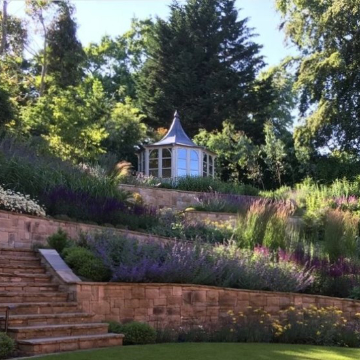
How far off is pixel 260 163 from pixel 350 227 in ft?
46.8

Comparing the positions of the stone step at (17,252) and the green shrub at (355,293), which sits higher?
the stone step at (17,252)

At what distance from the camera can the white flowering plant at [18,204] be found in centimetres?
981

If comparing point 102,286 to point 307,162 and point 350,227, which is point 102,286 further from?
point 307,162

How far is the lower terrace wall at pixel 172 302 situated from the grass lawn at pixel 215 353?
115 centimetres

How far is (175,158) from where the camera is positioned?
22.0 metres

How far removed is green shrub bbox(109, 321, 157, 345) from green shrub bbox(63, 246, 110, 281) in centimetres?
99

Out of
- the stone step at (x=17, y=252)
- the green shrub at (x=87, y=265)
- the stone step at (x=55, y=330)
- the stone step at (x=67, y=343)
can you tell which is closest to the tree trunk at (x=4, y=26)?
the stone step at (x=17, y=252)

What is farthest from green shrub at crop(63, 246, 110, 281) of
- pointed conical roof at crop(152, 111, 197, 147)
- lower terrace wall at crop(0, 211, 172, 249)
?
pointed conical roof at crop(152, 111, 197, 147)

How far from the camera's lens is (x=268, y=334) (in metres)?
7.85

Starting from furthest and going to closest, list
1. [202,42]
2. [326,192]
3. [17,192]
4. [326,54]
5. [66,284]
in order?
[202,42] → [326,54] → [326,192] → [17,192] → [66,284]

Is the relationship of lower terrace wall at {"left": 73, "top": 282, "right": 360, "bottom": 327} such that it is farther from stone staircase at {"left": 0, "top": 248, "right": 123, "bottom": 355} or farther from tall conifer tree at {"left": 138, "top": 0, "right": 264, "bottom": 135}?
tall conifer tree at {"left": 138, "top": 0, "right": 264, "bottom": 135}

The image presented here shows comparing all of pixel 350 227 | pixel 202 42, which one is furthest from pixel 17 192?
pixel 202 42

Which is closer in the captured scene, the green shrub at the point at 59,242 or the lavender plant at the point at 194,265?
the lavender plant at the point at 194,265

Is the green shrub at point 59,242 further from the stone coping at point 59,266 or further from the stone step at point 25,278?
the stone step at point 25,278
